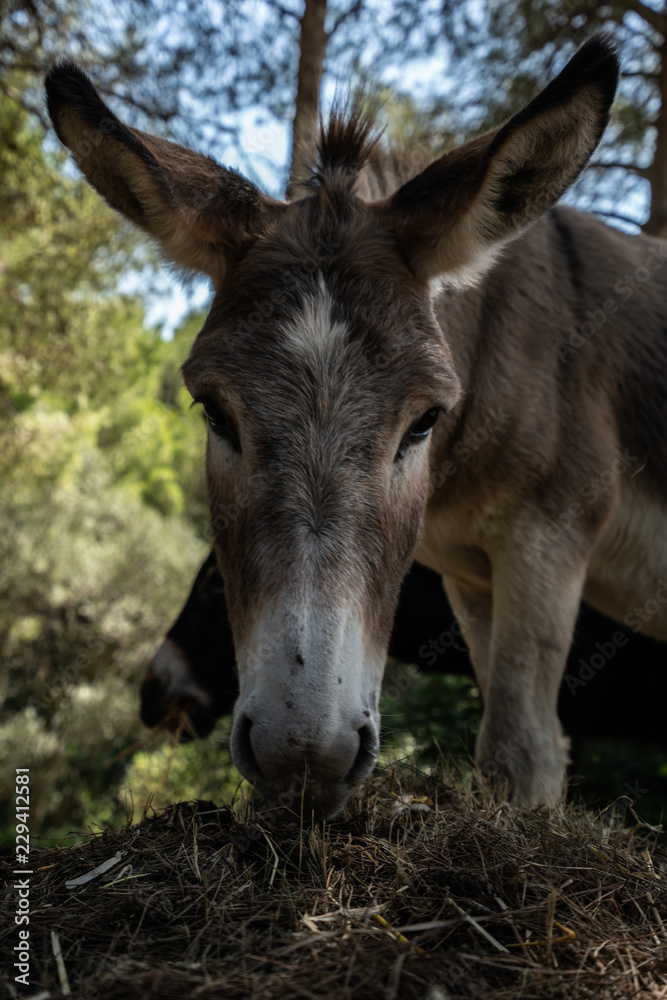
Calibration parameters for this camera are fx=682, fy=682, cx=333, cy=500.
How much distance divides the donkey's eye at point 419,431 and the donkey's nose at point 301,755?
0.92m

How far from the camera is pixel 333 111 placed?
3197 millimetres

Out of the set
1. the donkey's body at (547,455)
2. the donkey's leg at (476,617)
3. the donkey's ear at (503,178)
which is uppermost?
the donkey's ear at (503,178)

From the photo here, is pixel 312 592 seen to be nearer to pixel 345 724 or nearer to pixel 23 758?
pixel 345 724

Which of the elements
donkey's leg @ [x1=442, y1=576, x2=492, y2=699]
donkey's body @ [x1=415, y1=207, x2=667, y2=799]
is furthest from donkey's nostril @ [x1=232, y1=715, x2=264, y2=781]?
donkey's leg @ [x1=442, y1=576, x2=492, y2=699]

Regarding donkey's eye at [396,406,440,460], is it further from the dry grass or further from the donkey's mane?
the donkey's mane

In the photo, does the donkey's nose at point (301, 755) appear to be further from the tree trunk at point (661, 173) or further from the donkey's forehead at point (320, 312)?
the tree trunk at point (661, 173)

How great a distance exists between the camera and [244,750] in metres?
1.71

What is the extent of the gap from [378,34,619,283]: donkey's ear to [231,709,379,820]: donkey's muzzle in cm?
172

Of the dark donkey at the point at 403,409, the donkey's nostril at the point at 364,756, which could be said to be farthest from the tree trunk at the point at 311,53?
the donkey's nostril at the point at 364,756

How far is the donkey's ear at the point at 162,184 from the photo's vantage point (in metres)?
2.25

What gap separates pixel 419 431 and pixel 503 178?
3.06 feet

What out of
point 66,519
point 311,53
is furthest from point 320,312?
point 66,519

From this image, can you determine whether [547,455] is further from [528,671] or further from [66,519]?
[66,519]

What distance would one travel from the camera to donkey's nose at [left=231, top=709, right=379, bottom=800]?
1.62m
